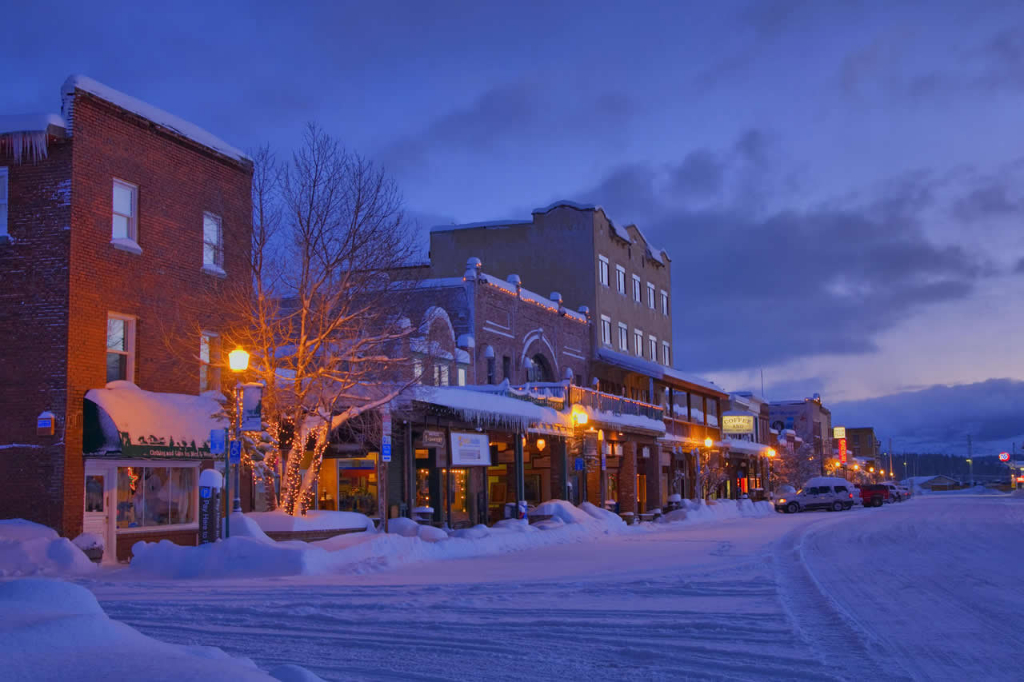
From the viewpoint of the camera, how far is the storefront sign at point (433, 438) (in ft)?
94.8

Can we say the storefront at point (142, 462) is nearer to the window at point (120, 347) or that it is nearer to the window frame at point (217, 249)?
the window at point (120, 347)

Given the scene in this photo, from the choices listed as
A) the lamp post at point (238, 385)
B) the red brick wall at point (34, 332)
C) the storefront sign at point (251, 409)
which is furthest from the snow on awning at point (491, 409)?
the red brick wall at point (34, 332)

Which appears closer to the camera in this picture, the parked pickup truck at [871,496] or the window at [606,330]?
the window at [606,330]

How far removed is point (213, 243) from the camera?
79.9 ft

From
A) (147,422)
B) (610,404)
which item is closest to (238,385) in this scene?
(147,422)

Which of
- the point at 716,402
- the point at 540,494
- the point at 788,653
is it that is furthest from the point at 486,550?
the point at 716,402

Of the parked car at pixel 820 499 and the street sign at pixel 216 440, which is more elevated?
the street sign at pixel 216 440

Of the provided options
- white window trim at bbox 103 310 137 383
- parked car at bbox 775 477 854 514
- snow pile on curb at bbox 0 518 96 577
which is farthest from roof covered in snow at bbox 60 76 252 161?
parked car at bbox 775 477 854 514

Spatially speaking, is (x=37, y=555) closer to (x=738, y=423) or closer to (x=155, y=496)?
(x=155, y=496)

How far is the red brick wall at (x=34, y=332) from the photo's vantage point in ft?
65.5

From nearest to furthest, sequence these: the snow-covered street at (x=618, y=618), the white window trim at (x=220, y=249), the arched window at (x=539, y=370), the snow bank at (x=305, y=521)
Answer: the snow-covered street at (x=618, y=618) < the snow bank at (x=305, y=521) < the white window trim at (x=220, y=249) < the arched window at (x=539, y=370)

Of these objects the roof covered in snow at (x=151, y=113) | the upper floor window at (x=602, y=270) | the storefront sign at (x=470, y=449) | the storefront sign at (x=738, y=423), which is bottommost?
the storefront sign at (x=470, y=449)

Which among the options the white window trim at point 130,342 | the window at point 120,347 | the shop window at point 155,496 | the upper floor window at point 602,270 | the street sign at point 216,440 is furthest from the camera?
the upper floor window at point 602,270

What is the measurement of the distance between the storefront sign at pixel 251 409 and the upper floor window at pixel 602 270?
Answer: 3088 centimetres
